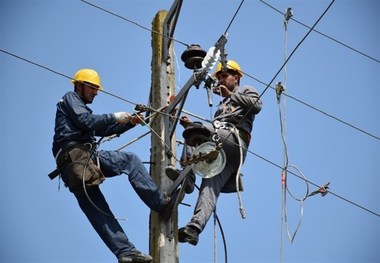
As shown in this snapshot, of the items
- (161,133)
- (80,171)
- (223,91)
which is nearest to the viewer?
(80,171)

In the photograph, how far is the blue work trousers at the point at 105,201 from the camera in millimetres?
8109

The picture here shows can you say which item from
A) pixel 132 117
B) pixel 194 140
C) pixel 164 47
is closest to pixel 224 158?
pixel 194 140

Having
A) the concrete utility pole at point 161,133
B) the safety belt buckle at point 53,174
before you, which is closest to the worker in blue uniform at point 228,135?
the concrete utility pole at point 161,133

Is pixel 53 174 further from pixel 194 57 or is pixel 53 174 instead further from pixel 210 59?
pixel 210 59

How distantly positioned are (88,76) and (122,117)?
0.71m

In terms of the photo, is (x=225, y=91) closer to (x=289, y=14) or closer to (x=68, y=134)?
(x=289, y=14)

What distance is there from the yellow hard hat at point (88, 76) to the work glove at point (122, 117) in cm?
58

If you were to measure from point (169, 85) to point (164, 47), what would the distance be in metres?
0.40

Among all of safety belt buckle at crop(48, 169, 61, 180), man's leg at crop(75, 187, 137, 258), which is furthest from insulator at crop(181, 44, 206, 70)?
safety belt buckle at crop(48, 169, 61, 180)

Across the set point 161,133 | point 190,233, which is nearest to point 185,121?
point 161,133

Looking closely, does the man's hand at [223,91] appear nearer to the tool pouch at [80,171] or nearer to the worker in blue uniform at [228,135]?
the worker in blue uniform at [228,135]

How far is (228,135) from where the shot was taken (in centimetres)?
877

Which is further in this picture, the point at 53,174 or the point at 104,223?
the point at 53,174

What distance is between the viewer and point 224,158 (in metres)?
8.16
